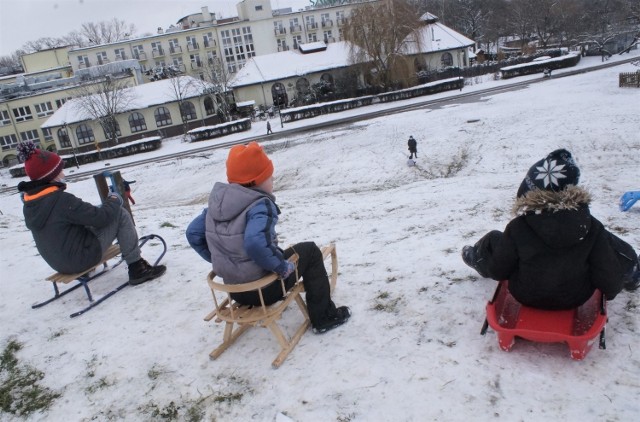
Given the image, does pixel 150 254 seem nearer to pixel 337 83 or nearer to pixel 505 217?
pixel 505 217

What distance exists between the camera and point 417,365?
3.20m

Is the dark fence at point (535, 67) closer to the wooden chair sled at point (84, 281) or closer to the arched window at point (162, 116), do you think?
the arched window at point (162, 116)

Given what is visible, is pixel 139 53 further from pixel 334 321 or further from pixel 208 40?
pixel 334 321

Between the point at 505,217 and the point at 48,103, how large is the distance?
5974cm

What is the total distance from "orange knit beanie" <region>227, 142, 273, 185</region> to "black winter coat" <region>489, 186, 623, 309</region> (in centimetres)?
194

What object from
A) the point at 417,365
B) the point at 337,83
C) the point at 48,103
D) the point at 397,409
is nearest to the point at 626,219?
the point at 417,365

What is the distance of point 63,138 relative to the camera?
44000 mm

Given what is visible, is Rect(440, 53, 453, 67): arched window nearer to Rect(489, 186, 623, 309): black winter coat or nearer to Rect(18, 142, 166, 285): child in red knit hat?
Rect(18, 142, 166, 285): child in red knit hat

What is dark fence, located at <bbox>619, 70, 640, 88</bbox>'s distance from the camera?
24.8 meters

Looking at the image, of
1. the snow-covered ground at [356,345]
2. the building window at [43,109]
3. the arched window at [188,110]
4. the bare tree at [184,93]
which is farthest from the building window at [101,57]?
the snow-covered ground at [356,345]

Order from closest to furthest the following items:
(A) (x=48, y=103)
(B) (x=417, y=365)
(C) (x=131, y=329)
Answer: (B) (x=417, y=365)
(C) (x=131, y=329)
(A) (x=48, y=103)

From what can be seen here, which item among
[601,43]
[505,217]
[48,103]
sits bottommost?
[505,217]

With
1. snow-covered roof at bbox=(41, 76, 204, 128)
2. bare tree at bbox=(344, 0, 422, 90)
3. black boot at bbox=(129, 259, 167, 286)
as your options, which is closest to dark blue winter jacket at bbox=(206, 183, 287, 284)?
black boot at bbox=(129, 259, 167, 286)

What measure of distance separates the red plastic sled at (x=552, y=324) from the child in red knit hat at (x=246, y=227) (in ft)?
5.48
